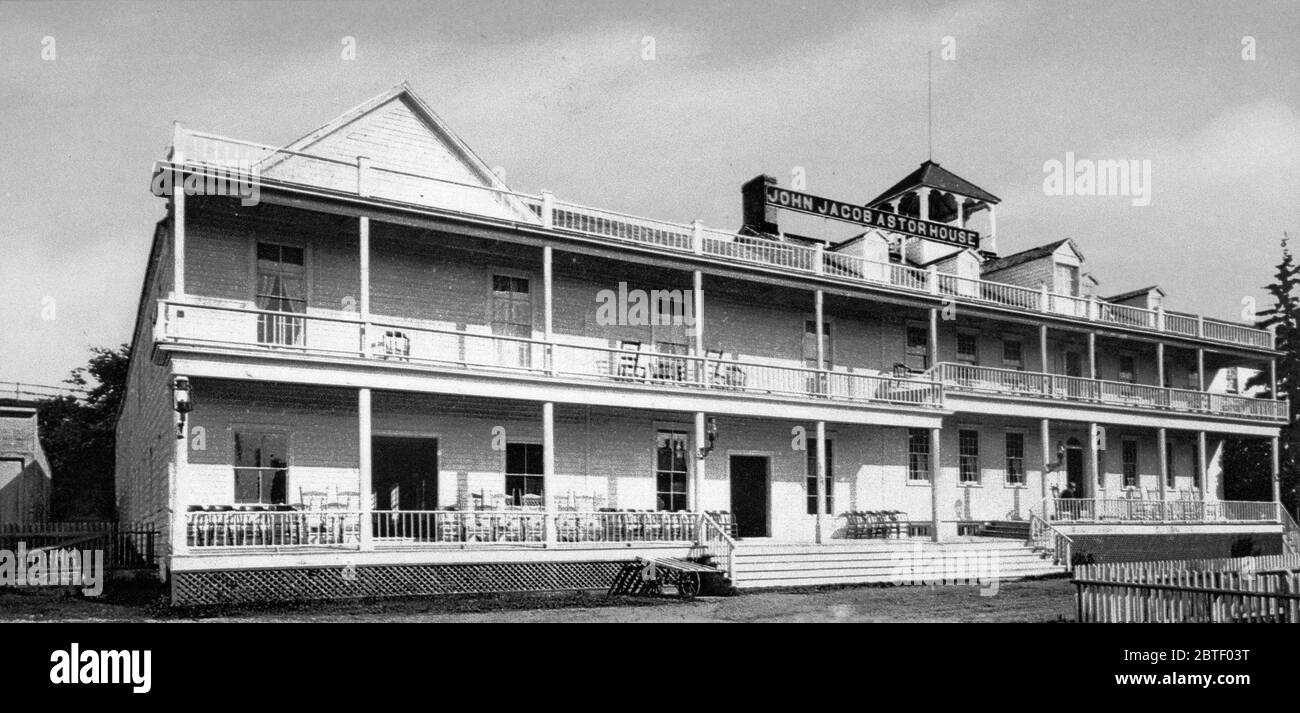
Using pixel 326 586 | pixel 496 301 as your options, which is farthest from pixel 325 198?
pixel 326 586

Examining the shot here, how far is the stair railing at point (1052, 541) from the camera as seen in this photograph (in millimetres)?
26109

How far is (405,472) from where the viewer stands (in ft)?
71.5

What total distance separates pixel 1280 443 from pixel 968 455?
14095 mm

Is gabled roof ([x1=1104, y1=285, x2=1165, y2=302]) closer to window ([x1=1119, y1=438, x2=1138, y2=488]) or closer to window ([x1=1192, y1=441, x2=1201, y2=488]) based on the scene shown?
window ([x1=1119, y1=438, x2=1138, y2=488])

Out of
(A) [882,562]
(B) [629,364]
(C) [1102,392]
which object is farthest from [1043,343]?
(B) [629,364]

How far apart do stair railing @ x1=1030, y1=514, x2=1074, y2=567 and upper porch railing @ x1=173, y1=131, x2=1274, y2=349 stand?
6.08m

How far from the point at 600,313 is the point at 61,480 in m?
33.2

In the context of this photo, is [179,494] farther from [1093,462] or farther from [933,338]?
[1093,462]

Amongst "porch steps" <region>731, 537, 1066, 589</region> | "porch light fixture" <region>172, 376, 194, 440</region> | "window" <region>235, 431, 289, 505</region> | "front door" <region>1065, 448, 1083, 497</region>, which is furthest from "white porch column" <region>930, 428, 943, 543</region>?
"porch light fixture" <region>172, 376, 194, 440</region>

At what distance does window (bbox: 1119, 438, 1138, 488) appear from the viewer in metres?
34.6

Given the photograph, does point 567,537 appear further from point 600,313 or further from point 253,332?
point 253,332

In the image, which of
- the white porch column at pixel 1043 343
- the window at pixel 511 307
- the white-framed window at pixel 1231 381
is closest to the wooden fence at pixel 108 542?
the window at pixel 511 307
